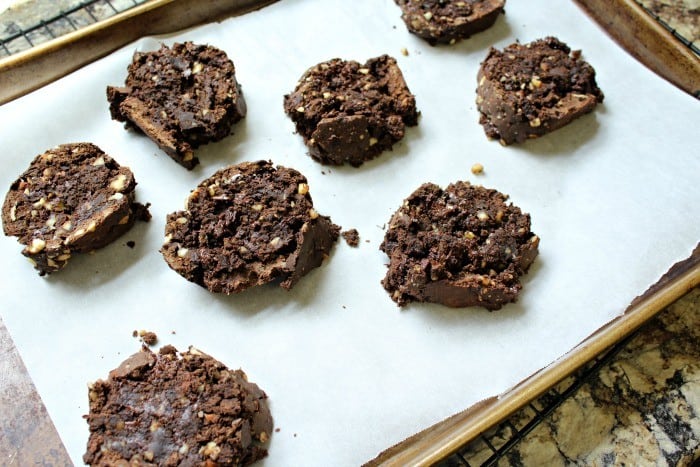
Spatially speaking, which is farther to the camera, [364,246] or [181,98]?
[181,98]

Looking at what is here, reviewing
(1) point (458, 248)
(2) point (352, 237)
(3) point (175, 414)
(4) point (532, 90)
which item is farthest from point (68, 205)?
(4) point (532, 90)

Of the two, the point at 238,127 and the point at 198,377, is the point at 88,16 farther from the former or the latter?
the point at 198,377

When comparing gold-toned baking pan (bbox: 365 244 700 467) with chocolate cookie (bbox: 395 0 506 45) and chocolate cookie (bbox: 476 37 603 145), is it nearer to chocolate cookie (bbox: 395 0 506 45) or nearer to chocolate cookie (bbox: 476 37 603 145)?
chocolate cookie (bbox: 476 37 603 145)

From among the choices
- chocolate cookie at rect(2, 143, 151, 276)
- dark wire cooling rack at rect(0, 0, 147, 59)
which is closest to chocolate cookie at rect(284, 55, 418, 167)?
chocolate cookie at rect(2, 143, 151, 276)

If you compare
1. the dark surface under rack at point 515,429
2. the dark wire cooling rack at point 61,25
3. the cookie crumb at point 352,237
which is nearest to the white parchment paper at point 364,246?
the cookie crumb at point 352,237

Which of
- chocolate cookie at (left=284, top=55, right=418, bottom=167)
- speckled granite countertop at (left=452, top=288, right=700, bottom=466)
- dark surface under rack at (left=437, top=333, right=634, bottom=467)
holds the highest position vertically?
chocolate cookie at (left=284, top=55, right=418, bottom=167)

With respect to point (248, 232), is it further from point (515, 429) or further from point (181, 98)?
point (515, 429)
